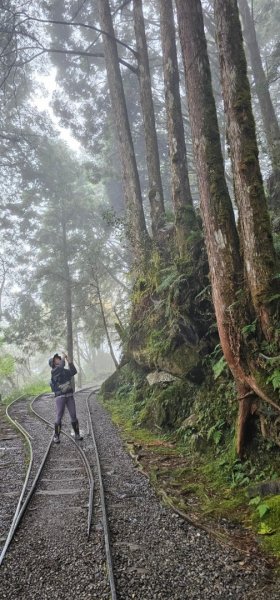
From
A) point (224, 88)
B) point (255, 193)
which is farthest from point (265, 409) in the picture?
point (224, 88)

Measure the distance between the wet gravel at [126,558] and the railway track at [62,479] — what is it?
2.1 inches

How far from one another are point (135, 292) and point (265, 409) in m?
8.01

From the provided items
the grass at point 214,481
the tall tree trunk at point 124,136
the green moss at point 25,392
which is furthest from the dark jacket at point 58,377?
the green moss at point 25,392

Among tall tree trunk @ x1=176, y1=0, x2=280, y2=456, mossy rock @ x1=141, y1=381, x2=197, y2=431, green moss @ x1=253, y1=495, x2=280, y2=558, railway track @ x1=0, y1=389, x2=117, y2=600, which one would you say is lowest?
green moss @ x1=253, y1=495, x2=280, y2=558

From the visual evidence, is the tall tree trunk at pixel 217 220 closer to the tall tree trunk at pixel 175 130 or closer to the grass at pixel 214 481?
the grass at pixel 214 481

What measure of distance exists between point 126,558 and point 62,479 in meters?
2.68

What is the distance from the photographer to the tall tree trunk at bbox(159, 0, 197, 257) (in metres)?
10.2

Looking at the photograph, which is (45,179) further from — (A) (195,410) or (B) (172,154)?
(A) (195,410)

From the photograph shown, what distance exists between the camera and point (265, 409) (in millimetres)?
5305

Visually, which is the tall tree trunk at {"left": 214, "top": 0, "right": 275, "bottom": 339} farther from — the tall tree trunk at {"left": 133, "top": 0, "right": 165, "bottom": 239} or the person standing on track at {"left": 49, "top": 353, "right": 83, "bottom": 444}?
the tall tree trunk at {"left": 133, "top": 0, "right": 165, "bottom": 239}

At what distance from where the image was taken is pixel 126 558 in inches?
152

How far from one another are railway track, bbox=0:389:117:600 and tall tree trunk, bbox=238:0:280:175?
7.93m

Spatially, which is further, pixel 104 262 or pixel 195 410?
pixel 104 262

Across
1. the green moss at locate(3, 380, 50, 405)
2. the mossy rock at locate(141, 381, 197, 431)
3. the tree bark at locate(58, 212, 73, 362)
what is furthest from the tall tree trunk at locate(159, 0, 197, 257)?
the tree bark at locate(58, 212, 73, 362)
